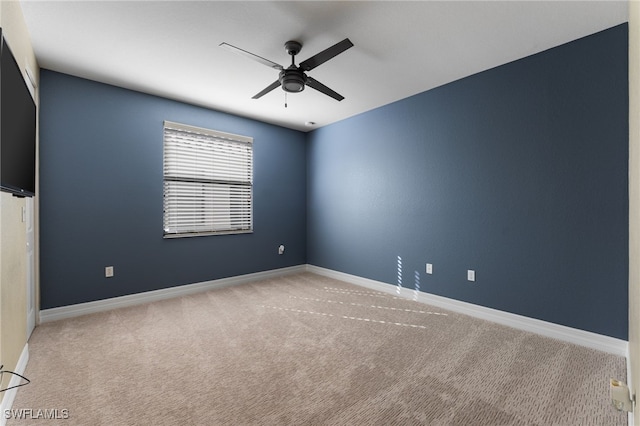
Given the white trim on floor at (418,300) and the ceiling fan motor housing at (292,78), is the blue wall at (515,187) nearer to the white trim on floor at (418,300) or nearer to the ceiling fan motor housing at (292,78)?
the white trim on floor at (418,300)

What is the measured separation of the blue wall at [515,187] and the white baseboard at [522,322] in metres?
0.07

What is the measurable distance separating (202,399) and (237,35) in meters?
2.79

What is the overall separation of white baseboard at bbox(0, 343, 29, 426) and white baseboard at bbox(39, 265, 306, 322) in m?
1.00

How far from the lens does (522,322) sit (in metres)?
2.92

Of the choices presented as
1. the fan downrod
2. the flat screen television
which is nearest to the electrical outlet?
the fan downrod

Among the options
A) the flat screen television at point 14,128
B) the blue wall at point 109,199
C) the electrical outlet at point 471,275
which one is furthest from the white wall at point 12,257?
the electrical outlet at point 471,275

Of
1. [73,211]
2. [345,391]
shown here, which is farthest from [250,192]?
[345,391]

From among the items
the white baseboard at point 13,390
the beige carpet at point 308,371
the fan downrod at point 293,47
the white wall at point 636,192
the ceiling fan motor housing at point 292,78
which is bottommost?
the beige carpet at point 308,371

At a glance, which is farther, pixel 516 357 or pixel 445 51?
pixel 445 51

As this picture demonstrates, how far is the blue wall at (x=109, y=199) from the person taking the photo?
316cm

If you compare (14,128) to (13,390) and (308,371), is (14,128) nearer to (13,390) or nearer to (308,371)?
(13,390)

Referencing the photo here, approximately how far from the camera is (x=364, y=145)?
14.9ft

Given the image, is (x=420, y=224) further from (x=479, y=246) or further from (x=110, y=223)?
(x=110, y=223)

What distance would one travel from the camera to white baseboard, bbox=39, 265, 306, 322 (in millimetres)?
3168
